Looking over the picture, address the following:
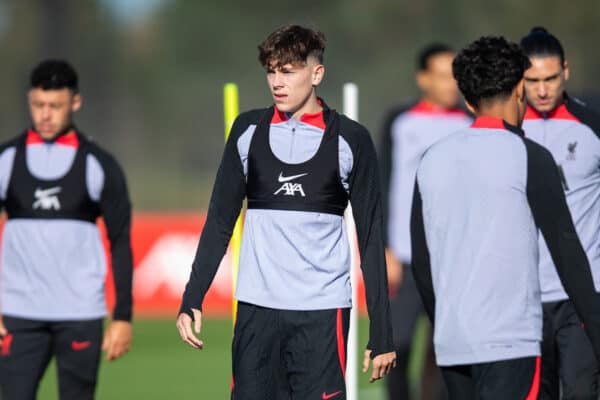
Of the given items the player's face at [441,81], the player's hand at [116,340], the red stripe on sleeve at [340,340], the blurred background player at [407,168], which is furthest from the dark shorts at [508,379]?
the player's face at [441,81]

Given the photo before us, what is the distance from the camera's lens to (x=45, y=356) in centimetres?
655

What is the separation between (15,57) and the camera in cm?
2466

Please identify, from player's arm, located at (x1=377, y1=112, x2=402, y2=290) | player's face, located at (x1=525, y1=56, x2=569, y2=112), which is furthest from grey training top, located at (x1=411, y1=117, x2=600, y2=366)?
player's arm, located at (x1=377, y1=112, x2=402, y2=290)

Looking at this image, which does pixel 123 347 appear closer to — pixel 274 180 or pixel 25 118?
pixel 274 180

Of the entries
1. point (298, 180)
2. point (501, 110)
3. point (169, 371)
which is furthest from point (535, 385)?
point (169, 371)

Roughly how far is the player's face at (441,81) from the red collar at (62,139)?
9.44 feet

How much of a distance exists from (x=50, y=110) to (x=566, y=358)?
119 inches

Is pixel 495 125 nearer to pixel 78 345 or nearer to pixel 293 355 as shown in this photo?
pixel 293 355

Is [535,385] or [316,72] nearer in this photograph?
[535,385]

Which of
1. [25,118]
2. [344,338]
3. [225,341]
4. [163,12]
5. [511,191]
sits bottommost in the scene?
[225,341]

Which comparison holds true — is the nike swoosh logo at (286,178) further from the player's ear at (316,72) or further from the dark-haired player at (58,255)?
the dark-haired player at (58,255)

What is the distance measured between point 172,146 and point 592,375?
1828cm

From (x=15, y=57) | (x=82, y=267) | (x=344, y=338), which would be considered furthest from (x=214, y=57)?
(x=344, y=338)

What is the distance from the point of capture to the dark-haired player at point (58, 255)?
6.53 meters
